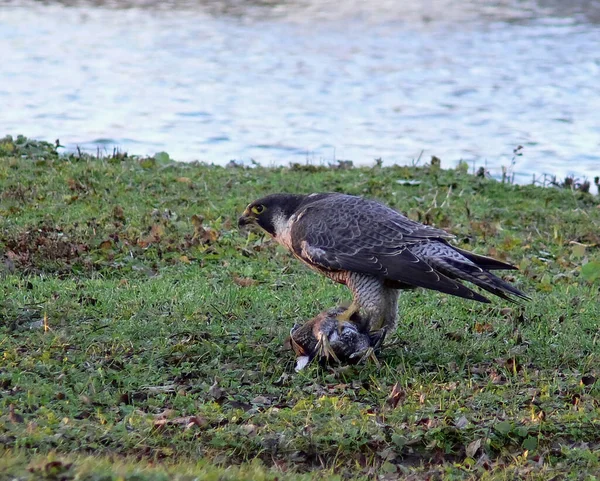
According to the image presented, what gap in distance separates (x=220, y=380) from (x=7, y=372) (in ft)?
4.37

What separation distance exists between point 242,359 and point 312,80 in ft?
53.4

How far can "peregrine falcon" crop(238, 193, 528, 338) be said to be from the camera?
21.9 ft

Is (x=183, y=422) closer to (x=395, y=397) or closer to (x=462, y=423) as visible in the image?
(x=395, y=397)

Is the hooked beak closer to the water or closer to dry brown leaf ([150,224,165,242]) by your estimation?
dry brown leaf ([150,224,165,242])

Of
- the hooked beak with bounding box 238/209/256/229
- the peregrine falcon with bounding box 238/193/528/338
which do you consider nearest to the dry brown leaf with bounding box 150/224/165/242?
the hooked beak with bounding box 238/209/256/229

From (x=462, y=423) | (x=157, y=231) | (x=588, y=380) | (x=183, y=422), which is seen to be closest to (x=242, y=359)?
(x=183, y=422)

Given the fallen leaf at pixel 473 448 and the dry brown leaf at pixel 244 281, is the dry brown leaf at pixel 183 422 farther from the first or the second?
the dry brown leaf at pixel 244 281

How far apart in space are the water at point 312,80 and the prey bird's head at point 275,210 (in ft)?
25.1

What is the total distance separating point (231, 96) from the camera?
21.0m

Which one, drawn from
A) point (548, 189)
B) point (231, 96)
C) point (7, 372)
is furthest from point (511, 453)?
point (231, 96)

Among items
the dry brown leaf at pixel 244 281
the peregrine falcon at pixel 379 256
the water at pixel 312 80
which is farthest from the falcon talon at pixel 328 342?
the water at pixel 312 80

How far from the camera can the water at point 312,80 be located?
1723 cm

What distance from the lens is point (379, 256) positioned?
6.77m

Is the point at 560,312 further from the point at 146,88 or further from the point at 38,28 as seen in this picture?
the point at 38,28
